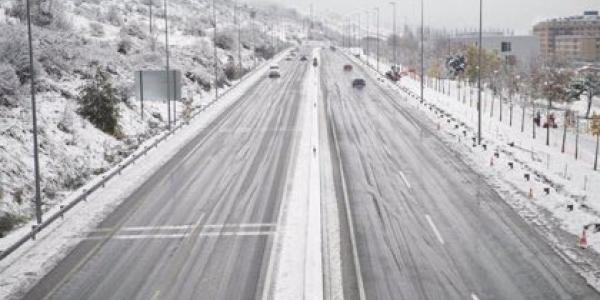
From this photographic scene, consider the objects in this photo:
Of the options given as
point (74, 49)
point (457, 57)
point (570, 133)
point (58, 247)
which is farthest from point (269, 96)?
point (457, 57)

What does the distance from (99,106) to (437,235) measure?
931 inches

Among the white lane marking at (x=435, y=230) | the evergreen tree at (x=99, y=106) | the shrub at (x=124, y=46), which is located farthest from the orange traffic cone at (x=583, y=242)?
the shrub at (x=124, y=46)

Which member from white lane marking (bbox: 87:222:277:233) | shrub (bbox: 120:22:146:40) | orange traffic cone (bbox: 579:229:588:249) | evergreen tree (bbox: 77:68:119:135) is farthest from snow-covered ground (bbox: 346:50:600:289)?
shrub (bbox: 120:22:146:40)

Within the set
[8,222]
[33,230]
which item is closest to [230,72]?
[8,222]

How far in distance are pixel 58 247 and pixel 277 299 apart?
332 inches

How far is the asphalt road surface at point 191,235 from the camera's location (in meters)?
16.8

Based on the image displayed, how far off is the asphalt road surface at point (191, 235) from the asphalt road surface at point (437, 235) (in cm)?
325

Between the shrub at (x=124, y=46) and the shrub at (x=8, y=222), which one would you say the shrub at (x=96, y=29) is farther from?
the shrub at (x=8, y=222)

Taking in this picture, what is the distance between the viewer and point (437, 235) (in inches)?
816

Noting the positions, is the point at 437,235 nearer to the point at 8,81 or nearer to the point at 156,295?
the point at 156,295

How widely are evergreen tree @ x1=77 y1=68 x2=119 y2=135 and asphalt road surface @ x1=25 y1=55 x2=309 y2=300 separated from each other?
4.90 meters

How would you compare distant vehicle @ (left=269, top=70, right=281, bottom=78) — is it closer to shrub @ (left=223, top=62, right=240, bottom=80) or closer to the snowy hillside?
the snowy hillside

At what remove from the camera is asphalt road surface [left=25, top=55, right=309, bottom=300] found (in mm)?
16766

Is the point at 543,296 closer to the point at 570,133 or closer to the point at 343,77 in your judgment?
the point at 570,133
